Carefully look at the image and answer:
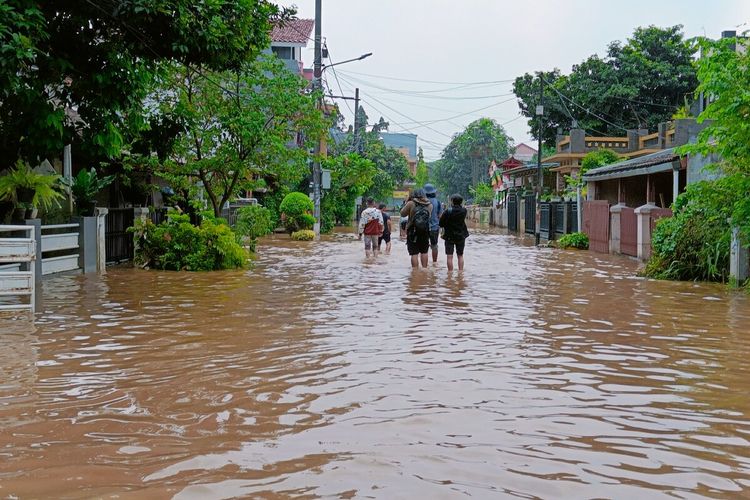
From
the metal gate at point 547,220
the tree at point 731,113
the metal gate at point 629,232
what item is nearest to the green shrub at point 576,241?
the metal gate at point 629,232

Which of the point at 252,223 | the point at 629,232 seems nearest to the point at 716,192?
the point at 629,232

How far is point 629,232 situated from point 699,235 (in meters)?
8.87

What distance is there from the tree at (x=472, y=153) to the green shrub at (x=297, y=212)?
6299 cm

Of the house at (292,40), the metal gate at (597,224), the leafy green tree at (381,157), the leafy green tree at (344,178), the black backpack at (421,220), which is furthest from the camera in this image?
the leafy green tree at (381,157)

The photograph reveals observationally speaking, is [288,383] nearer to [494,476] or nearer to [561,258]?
[494,476]

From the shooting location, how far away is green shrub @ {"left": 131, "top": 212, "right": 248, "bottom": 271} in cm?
1733

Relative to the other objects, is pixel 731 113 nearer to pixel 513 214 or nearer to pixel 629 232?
pixel 629 232

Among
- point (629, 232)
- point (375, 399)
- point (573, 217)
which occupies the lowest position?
point (375, 399)

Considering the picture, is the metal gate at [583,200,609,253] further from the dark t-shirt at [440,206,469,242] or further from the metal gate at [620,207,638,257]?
the dark t-shirt at [440,206,469,242]

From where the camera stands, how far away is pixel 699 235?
603 inches

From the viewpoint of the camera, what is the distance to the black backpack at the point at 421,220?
687 inches

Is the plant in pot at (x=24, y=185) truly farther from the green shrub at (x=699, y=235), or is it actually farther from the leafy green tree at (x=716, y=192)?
the green shrub at (x=699, y=235)

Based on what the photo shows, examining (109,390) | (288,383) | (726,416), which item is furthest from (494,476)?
(109,390)

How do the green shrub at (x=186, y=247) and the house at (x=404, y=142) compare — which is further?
the house at (x=404, y=142)
